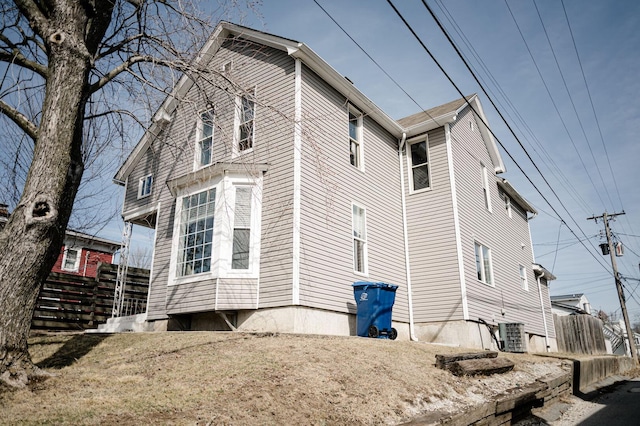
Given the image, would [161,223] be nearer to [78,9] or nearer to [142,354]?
[142,354]

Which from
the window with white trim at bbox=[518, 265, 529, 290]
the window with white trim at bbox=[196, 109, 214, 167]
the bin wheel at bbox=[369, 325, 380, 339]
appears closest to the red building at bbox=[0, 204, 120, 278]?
the window with white trim at bbox=[196, 109, 214, 167]

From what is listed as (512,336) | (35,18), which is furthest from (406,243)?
(35,18)

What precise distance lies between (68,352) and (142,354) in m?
1.41

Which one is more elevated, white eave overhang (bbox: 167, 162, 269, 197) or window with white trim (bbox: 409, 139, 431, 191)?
window with white trim (bbox: 409, 139, 431, 191)

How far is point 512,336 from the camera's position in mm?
13281

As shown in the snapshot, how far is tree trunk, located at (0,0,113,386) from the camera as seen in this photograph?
16.0 feet

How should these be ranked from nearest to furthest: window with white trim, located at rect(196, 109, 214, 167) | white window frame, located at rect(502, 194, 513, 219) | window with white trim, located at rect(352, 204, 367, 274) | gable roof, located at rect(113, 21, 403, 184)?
gable roof, located at rect(113, 21, 403, 184), window with white trim, located at rect(352, 204, 367, 274), window with white trim, located at rect(196, 109, 214, 167), white window frame, located at rect(502, 194, 513, 219)

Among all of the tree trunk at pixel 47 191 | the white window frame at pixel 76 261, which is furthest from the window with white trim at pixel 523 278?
the white window frame at pixel 76 261

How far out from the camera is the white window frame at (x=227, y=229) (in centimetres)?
1000

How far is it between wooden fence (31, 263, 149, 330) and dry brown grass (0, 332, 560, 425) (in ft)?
20.3

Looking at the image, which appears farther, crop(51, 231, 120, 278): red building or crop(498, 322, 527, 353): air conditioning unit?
crop(51, 231, 120, 278): red building

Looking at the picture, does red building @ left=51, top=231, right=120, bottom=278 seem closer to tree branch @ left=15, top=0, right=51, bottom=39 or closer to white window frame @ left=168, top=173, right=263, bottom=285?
white window frame @ left=168, top=173, right=263, bottom=285

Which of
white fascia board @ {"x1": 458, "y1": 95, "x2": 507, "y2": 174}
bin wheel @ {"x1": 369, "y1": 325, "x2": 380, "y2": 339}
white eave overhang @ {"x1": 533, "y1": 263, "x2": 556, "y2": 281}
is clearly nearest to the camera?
bin wheel @ {"x1": 369, "y1": 325, "x2": 380, "y2": 339}

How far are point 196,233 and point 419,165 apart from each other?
24.4 feet
